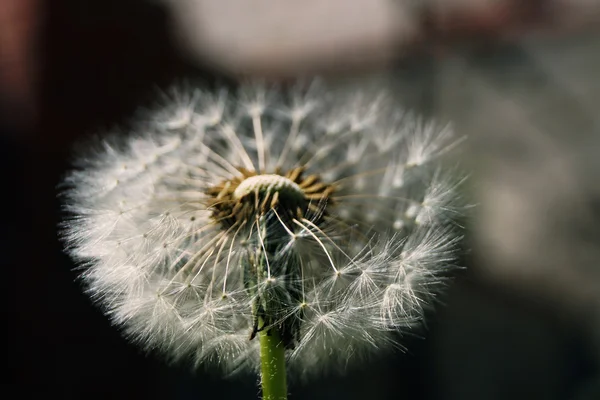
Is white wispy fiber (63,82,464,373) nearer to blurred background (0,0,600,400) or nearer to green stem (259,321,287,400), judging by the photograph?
green stem (259,321,287,400)

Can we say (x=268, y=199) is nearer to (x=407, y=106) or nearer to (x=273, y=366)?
(x=273, y=366)

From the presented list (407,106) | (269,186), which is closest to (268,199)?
(269,186)

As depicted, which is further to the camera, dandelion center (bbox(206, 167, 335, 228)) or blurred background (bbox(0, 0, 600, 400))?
blurred background (bbox(0, 0, 600, 400))

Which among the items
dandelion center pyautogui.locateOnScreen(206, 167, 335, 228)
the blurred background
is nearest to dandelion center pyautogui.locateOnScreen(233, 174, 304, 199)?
dandelion center pyautogui.locateOnScreen(206, 167, 335, 228)

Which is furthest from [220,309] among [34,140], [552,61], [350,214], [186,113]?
[552,61]

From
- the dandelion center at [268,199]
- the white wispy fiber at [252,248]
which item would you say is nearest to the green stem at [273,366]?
the white wispy fiber at [252,248]
